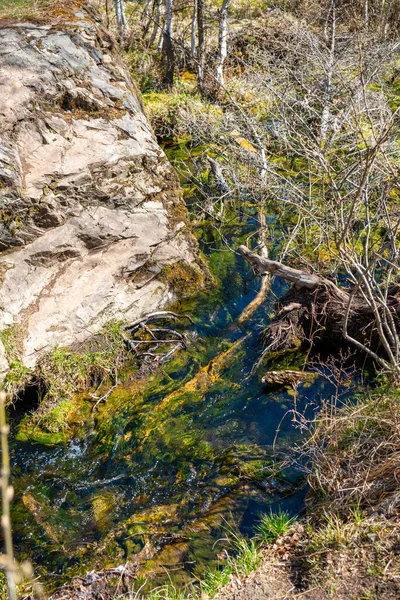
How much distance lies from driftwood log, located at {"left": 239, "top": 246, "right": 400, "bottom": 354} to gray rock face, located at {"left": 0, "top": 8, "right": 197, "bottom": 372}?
5.32ft

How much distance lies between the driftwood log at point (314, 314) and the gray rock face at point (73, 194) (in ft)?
5.32

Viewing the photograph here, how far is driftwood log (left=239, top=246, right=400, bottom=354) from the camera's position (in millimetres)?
5434

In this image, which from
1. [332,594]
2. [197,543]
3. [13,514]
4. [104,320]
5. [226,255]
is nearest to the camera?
[332,594]

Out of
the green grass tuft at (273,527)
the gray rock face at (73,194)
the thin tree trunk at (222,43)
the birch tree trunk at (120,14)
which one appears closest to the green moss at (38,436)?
the gray rock face at (73,194)

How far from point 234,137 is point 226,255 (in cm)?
299

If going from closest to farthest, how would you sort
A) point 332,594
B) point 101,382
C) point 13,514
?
point 332,594, point 13,514, point 101,382

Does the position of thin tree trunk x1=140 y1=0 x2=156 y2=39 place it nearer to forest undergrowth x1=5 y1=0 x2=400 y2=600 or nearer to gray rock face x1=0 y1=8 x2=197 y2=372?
forest undergrowth x1=5 y1=0 x2=400 y2=600

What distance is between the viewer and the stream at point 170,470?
385cm

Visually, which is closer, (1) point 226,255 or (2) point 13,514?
(2) point 13,514

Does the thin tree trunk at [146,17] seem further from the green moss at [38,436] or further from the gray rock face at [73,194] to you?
the green moss at [38,436]

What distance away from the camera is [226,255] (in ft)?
25.1

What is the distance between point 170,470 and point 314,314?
2280 mm

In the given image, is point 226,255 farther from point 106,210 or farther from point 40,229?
point 40,229

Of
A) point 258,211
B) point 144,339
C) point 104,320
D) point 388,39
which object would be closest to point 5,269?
point 104,320
